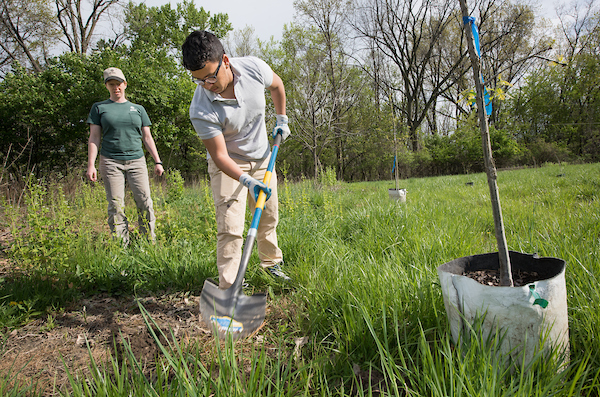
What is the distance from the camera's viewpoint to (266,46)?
23.0 metres

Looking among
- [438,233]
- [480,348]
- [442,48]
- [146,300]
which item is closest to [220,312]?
[146,300]

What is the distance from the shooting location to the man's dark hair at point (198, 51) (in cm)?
186

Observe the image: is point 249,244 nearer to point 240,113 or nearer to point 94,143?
point 240,113

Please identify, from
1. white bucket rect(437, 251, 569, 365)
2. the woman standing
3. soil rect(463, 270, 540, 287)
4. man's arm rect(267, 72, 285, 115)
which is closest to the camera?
white bucket rect(437, 251, 569, 365)

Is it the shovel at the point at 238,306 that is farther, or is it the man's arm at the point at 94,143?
the man's arm at the point at 94,143

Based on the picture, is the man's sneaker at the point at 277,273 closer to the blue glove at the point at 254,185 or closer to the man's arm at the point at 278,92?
the blue glove at the point at 254,185

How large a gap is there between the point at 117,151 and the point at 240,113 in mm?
2123

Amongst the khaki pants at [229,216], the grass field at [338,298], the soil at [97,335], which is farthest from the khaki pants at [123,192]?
the khaki pants at [229,216]

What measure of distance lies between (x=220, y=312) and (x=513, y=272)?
5.21 ft

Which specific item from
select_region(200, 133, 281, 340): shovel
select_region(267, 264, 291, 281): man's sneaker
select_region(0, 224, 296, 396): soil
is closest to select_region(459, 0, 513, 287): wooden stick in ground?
select_region(0, 224, 296, 396): soil

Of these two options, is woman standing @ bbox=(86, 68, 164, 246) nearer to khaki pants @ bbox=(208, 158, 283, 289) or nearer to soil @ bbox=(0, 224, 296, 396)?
soil @ bbox=(0, 224, 296, 396)

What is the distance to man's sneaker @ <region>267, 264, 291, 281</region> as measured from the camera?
2.44 meters

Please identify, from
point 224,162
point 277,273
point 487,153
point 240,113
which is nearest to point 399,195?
point 277,273

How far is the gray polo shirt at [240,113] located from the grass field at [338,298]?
3.31ft
